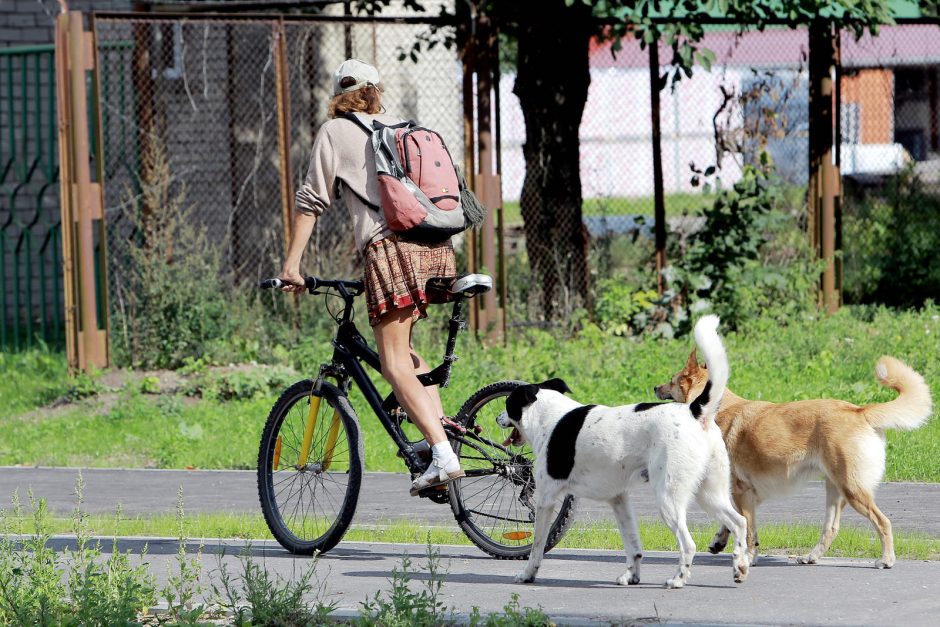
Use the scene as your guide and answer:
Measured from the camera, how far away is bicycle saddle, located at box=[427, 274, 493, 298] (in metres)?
5.84

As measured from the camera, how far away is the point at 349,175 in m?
6.00

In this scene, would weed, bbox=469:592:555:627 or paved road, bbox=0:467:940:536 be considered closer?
weed, bbox=469:592:555:627

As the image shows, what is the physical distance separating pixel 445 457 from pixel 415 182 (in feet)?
4.05

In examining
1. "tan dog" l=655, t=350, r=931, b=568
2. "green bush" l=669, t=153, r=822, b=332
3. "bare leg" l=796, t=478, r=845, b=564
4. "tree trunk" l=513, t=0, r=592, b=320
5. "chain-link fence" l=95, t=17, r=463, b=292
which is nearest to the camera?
"tan dog" l=655, t=350, r=931, b=568

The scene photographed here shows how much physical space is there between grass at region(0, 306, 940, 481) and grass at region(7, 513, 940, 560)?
1.56m

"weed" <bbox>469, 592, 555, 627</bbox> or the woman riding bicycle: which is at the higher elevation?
the woman riding bicycle

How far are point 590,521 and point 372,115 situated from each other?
2.44 meters

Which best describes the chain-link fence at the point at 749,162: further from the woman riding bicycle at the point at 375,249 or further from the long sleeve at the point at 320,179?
the long sleeve at the point at 320,179

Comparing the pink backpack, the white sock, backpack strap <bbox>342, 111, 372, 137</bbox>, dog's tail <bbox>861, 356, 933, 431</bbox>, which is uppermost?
backpack strap <bbox>342, 111, 372, 137</bbox>

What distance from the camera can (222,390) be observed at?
35.2ft

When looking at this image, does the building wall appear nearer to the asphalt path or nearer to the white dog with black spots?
the asphalt path

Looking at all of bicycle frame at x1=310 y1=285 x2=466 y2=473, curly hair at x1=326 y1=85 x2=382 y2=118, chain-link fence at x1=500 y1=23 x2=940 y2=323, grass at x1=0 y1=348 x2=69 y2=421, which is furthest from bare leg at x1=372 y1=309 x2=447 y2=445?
chain-link fence at x1=500 y1=23 x2=940 y2=323

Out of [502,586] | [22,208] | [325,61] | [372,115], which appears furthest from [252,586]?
[22,208]

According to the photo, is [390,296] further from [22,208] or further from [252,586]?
[22,208]
